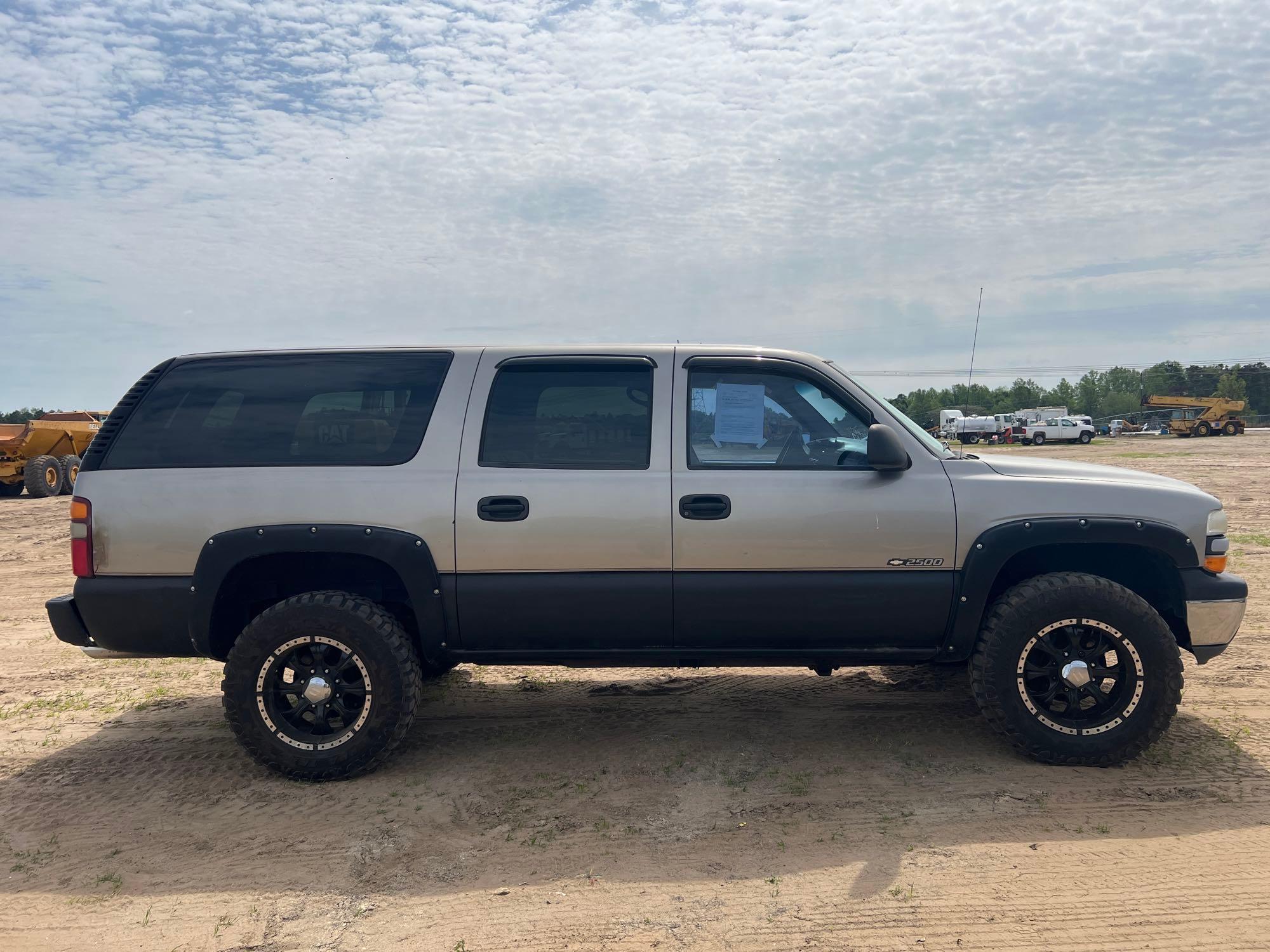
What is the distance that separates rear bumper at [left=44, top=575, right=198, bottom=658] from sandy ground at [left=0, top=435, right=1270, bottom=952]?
2.31 ft

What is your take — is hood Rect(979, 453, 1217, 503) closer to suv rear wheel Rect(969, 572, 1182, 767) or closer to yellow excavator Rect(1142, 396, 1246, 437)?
suv rear wheel Rect(969, 572, 1182, 767)

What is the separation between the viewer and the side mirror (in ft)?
12.5

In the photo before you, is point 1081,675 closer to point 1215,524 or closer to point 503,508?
point 1215,524

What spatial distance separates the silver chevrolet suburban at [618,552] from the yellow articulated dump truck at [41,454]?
1739cm

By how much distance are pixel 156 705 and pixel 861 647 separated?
4.11m

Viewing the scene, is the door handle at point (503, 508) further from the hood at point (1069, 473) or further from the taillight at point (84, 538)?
the hood at point (1069, 473)

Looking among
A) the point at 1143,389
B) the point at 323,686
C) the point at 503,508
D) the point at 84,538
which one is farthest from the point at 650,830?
the point at 1143,389

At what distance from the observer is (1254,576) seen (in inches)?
316

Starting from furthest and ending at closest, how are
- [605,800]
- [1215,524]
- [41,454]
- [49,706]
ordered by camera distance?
[41,454] → [49,706] → [1215,524] → [605,800]

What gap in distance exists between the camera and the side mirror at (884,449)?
12.5ft

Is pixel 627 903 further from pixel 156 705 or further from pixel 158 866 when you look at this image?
pixel 156 705

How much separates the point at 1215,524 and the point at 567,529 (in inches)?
118

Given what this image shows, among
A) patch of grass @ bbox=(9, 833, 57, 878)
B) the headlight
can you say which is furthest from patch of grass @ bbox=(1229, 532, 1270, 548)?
patch of grass @ bbox=(9, 833, 57, 878)

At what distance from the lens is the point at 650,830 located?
11.5 ft
